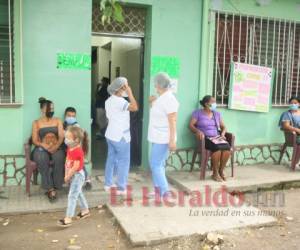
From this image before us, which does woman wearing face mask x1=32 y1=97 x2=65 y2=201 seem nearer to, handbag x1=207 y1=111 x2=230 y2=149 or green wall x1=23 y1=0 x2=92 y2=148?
green wall x1=23 y1=0 x2=92 y2=148

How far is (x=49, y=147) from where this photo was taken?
526 cm

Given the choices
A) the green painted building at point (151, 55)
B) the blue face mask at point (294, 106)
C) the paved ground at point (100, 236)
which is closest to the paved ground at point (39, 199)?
the paved ground at point (100, 236)

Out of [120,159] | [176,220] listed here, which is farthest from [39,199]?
[176,220]

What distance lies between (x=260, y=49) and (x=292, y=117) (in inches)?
50.6

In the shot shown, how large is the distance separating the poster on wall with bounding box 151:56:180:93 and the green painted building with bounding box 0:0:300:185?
33 mm

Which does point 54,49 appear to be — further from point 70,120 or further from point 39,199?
point 39,199

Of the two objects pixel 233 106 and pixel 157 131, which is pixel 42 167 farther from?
pixel 233 106

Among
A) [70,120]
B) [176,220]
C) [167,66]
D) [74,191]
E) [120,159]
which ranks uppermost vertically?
[167,66]

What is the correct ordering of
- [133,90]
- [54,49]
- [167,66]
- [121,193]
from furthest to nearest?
[133,90]
[167,66]
[54,49]
[121,193]

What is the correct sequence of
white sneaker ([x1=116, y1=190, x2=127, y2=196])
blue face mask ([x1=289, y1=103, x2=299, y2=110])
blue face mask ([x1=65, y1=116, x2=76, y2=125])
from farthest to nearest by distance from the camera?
blue face mask ([x1=289, y1=103, x2=299, y2=110]), blue face mask ([x1=65, y1=116, x2=76, y2=125]), white sneaker ([x1=116, y1=190, x2=127, y2=196])

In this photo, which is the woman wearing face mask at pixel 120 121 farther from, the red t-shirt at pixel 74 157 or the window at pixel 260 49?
the window at pixel 260 49

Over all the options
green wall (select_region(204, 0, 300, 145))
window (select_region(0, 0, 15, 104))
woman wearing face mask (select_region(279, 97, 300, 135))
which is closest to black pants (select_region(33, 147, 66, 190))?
window (select_region(0, 0, 15, 104))

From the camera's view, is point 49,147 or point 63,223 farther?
point 49,147

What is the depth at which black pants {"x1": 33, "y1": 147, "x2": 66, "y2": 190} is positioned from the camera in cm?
506
